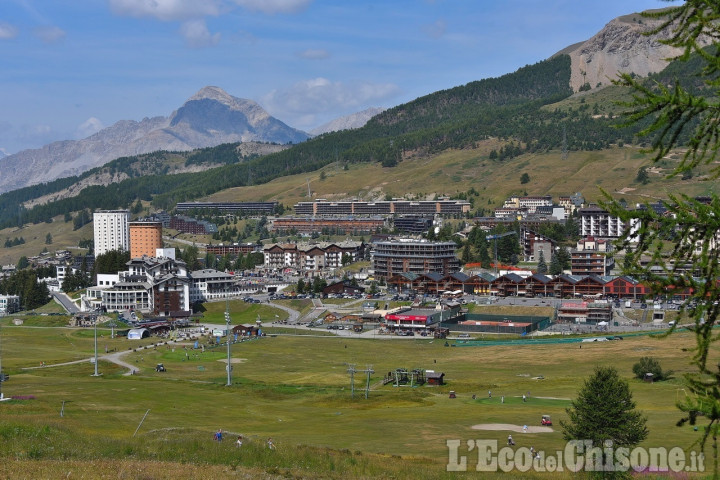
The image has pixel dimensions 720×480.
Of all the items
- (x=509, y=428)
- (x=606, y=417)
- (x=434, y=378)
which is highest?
(x=606, y=417)

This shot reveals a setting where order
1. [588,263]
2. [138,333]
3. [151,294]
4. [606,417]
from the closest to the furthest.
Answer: [606,417], [138,333], [151,294], [588,263]

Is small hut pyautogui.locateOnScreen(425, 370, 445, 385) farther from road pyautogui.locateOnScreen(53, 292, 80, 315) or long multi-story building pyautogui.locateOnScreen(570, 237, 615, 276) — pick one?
road pyautogui.locateOnScreen(53, 292, 80, 315)

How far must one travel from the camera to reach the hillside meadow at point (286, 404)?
1654 inches

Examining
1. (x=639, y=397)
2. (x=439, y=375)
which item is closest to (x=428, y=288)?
(x=439, y=375)

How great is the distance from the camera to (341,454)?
156 feet

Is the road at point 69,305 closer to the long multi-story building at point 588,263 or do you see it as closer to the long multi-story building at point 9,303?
the long multi-story building at point 9,303

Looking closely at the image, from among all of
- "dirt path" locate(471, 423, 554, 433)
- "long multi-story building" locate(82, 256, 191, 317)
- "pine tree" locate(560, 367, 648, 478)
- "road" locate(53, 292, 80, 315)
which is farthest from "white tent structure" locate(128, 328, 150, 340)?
"pine tree" locate(560, 367, 648, 478)

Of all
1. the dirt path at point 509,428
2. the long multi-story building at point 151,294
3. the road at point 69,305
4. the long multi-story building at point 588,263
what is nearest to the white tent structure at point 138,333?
the long multi-story building at point 151,294

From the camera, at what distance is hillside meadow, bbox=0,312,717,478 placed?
138ft

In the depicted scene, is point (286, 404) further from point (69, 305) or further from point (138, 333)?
point (69, 305)

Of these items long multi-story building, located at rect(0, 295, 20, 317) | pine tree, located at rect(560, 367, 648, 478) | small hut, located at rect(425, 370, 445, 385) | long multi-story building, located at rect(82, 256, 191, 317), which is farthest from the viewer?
long multi-story building, located at rect(0, 295, 20, 317)

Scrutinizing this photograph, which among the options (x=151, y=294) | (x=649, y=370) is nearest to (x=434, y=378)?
(x=649, y=370)

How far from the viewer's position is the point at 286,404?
8212 centimetres

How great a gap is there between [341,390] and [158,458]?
50510 mm
